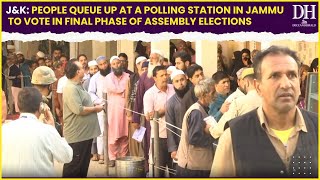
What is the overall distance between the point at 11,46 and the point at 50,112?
0.77 m

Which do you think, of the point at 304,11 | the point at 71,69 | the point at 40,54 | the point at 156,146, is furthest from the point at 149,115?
the point at 304,11

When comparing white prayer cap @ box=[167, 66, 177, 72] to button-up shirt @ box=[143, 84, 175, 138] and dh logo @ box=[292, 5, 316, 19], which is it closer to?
button-up shirt @ box=[143, 84, 175, 138]

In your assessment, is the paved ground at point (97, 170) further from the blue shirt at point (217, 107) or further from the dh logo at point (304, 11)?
the dh logo at point (304, 11)

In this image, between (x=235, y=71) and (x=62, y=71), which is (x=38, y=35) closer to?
(x=62, y=71)

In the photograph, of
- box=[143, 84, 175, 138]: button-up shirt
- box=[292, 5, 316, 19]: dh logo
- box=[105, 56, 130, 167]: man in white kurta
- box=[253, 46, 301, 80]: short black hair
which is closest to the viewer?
box=[253, 46, 301, 80]: short black hair

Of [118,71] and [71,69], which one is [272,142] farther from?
[71,69]

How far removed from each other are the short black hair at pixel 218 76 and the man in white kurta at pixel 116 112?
2.91 feet

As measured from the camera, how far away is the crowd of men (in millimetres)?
6871

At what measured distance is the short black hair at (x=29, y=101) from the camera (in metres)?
6.29

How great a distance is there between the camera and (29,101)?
20.8ft

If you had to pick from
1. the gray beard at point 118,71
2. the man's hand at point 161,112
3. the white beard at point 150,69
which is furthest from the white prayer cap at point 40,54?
the man's hand at point 161,112

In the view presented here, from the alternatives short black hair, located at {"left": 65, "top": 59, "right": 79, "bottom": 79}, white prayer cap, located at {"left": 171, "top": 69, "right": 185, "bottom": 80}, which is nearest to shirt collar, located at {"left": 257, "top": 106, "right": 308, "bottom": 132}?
white prayer cap, located at {"left": 171, "top": 69, "right": 185, "bottom": 80}

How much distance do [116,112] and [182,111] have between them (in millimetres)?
697

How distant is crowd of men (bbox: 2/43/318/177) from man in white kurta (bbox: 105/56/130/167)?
1 centimetres
